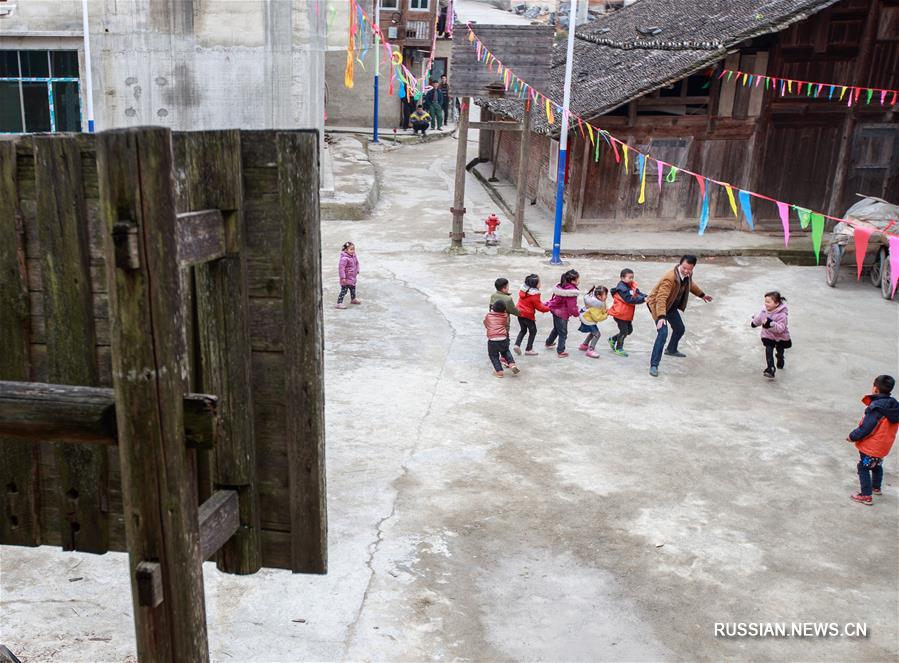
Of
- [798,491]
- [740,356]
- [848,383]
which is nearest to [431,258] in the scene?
[740,356]

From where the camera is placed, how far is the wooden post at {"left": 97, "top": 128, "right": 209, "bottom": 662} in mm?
2170

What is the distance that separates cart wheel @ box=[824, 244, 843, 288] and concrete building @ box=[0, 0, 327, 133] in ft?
35.1

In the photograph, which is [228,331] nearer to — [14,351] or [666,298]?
[14,351]

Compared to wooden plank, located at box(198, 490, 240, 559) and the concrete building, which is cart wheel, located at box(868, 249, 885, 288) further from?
wooden plank, located at box(198, 490, 240, 559)

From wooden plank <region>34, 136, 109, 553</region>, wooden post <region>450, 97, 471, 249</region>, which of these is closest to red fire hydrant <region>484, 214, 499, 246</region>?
wooden post <region>450, 97, 471, 249</region>

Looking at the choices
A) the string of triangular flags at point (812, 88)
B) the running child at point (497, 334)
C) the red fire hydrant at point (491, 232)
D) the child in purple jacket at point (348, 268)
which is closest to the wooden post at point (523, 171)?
the red fire hydrant at point (491, 232)

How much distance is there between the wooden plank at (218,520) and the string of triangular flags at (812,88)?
17476 mm

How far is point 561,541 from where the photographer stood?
273 inches

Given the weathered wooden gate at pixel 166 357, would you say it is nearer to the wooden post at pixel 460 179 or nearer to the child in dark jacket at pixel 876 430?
the child in dark jacket at pixel 876 430

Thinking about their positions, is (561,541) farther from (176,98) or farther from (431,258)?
(176,98)

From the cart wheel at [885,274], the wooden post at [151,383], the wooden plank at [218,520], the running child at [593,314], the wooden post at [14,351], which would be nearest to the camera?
the wooden post at [151,383]

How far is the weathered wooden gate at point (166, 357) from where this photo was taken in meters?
2.23

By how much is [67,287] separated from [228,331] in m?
0.54

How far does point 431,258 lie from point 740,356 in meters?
6.33
